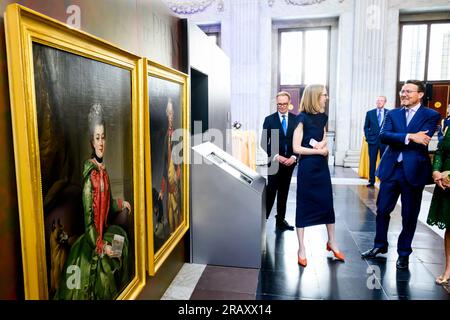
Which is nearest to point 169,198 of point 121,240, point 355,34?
point 121,240

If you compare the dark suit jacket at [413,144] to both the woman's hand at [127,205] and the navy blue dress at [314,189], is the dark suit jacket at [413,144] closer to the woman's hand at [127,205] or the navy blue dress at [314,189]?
the navy blue dress at [314,189]

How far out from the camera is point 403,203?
12.2 ft

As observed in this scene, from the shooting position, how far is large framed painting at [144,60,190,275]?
2568 millimetres

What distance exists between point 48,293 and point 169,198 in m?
1.65

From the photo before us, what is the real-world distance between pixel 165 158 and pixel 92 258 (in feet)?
4.04

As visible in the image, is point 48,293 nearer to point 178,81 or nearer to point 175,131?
point 175,131

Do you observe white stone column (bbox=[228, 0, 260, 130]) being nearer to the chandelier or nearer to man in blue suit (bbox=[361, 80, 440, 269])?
the chandelier

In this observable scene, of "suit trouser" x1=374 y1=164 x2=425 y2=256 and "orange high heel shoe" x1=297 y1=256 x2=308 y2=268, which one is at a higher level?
"suit trouser" x1=374 y1=164 x2=425 y2=256

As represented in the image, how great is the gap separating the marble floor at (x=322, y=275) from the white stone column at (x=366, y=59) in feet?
23.5

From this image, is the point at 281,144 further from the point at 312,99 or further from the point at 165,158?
the point at 165,158

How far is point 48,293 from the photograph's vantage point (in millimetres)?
1473

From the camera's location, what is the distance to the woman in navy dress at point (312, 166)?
11.9ft

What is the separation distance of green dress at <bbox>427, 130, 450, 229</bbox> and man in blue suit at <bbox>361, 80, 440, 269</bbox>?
0.59ft

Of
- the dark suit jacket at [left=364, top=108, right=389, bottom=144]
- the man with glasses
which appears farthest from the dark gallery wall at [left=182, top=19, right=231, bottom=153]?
the dark suit jacket at [left=364, top=108, right=389, bottom=144]
